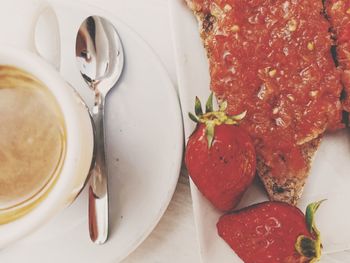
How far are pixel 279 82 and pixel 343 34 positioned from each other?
0.21 meters

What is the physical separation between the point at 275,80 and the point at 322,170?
0.83ft

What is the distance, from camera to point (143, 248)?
150cm

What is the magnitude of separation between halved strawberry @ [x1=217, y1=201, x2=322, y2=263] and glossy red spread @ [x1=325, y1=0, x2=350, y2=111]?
0.32 meters

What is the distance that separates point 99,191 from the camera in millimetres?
1358

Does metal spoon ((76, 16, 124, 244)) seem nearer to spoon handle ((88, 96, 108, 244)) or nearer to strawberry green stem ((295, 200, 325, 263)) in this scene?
spoon handle ((88, 96, 108, 244))

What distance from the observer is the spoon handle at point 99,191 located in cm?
134

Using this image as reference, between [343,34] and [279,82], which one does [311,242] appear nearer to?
[279,82]

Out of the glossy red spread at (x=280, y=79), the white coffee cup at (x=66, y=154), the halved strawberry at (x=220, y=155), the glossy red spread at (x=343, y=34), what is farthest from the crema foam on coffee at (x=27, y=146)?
the glossy red spread at (x=343, y=34)

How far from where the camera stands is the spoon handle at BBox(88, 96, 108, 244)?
1.34m

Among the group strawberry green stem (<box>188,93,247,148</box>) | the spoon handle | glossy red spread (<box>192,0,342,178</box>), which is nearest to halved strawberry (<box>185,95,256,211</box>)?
strawberry green stem (<box>188,93,247,148</box>)

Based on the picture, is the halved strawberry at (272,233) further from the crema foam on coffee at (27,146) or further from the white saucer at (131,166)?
the crema foam on coffee at (27,146)

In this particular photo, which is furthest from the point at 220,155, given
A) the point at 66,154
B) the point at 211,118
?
the point at 66,154

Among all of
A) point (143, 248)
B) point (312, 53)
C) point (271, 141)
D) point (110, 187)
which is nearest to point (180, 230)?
point (143, 248)

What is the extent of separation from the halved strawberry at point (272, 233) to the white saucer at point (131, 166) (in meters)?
0.17
